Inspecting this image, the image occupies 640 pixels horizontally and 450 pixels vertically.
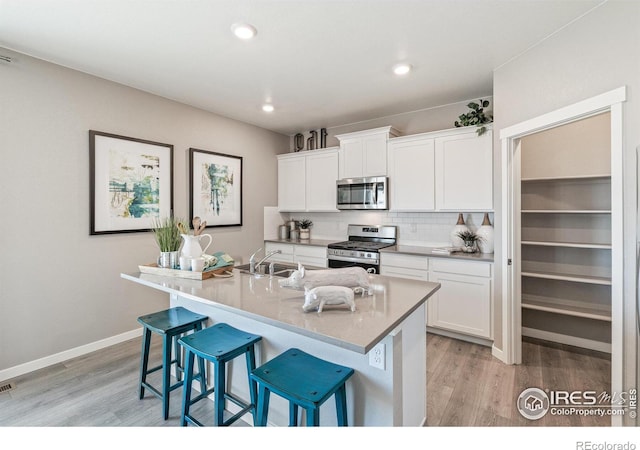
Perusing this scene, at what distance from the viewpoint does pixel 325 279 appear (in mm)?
1644

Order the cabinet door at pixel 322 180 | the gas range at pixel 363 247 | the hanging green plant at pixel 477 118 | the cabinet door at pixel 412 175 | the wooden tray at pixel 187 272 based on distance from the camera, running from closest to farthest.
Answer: the wooden tray at pixel 187 272 < the hanging green plant at pixel 477 118 < the cabinet door at pixel 412 175 < the gas range at pixel 363 247 < the cabinet door at pixel 322 180

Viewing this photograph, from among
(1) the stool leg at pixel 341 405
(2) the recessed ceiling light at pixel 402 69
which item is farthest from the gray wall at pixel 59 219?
(1) the stool leg at pixel 341 405

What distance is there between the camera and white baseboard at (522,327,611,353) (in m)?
2.94

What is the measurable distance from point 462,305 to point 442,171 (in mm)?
1463

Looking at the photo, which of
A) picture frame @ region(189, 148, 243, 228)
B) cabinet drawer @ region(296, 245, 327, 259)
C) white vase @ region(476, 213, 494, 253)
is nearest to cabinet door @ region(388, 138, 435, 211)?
white vase @ region(476, 213, 494, 253)

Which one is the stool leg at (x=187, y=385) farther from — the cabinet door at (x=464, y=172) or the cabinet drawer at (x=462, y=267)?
the cabinet door at (x=464, y=172)

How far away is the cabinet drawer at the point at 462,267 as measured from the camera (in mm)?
3020

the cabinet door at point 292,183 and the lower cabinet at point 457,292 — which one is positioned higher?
the cabinet door at point 292,183

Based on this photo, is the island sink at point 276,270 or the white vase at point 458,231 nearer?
the island sink at point 276,270

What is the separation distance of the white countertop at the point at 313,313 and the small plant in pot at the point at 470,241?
1.63m

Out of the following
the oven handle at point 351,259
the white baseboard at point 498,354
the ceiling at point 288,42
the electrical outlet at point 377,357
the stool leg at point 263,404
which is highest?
the ceiling at point 288,42

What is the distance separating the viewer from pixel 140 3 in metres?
1.92

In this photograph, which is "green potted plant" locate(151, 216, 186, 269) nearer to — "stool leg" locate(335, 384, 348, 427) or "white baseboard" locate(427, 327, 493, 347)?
"stool leg" locate(335, 384, 348, 427)

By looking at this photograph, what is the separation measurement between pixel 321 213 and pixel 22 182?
3425 mm
